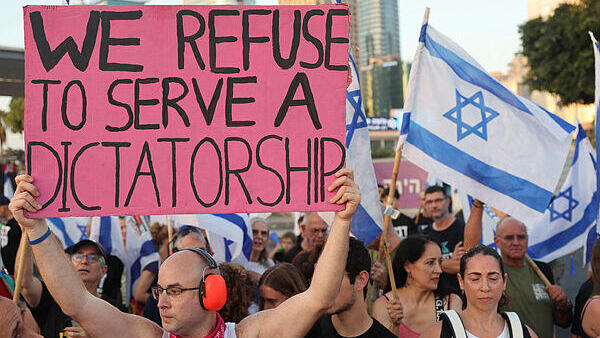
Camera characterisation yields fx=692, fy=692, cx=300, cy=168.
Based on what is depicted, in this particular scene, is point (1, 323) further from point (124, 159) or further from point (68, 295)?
point (124, 159)

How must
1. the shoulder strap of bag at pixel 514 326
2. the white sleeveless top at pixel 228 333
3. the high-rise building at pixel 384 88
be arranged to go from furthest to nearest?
the high-rise building at pixel 384 88
the shoulder strap of bag at pixel 514 326
the white sleeveless top at pixel 228 333

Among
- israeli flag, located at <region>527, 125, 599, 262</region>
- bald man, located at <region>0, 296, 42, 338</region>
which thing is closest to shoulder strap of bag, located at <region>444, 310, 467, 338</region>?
bald man, located at <region>0, 296, 42, 338</region>

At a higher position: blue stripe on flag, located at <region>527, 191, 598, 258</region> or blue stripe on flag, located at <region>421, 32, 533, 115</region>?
blue stripe on flag, located at <region>421, 32, 533, 115</region>

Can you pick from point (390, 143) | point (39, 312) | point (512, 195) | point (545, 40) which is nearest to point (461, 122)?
point (512, 195)

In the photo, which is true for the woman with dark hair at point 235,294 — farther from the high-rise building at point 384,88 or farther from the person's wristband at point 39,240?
the high-rise building at point 384,88

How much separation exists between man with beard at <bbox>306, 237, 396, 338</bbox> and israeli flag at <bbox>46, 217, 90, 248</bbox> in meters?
4.00

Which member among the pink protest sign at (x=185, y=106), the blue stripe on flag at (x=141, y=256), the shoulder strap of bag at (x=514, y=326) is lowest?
the blue stripe on flag at (x=141, y=256)

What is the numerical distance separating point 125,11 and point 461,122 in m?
3.02

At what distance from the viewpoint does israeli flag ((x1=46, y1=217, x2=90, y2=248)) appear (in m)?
6.95

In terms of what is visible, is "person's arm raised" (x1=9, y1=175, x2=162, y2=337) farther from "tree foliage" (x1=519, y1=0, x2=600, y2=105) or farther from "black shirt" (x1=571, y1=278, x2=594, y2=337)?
"tree foliage" (x1=519, y1=0, x2=600, y2=105)

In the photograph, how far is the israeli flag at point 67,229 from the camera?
6.95 m

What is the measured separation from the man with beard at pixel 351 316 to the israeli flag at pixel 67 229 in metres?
4.00

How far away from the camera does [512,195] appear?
5.07 meters

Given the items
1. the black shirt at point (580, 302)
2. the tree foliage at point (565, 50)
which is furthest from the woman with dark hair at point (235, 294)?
the tree foliage at point (565, 50)
